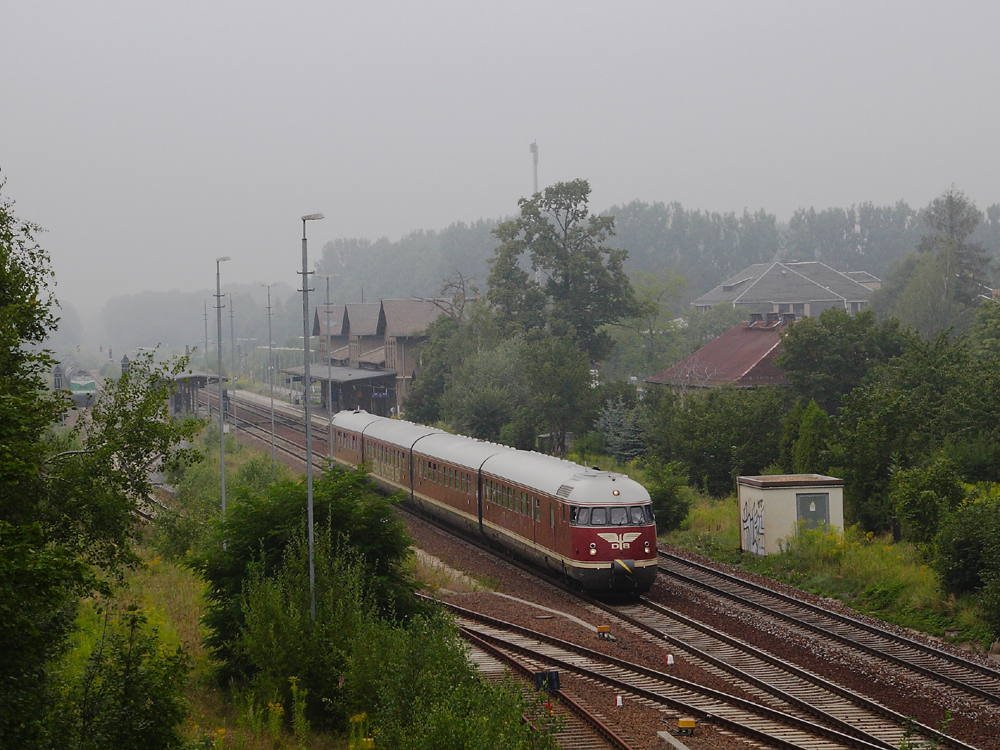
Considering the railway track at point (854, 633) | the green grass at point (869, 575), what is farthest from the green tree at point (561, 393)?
the railway track at point (854, 633)

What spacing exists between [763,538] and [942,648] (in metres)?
8.46

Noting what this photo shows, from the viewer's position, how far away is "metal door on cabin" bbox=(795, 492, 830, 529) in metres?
28.5

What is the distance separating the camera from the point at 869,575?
25.2m

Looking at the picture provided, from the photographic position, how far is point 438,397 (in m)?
68.6

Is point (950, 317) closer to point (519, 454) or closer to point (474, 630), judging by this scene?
point (519, 454)

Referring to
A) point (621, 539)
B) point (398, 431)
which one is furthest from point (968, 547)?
point (398, 431)

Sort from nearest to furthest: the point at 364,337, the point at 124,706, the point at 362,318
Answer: the point at 124,706 < the point at 364,337 < the point at 362,318

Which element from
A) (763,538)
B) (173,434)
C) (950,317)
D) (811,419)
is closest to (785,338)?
(811,419)

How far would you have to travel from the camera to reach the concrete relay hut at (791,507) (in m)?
28.3

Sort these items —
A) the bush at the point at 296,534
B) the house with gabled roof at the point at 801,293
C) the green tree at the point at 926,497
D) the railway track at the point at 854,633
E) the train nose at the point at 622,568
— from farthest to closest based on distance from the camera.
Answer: the house with gabled roof at the point at 801,293, the green tree at the point at 926,497, the train nose at the point at 622,568, the bush at the point at 296,534, the railway track at the point at 854,633

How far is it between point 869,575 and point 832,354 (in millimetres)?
22985

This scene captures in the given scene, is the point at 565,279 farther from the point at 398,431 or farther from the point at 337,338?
the point at 337,338

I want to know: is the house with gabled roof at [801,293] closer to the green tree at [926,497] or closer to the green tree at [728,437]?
the green tree at [728,437]

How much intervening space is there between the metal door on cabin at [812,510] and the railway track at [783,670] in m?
2.88
